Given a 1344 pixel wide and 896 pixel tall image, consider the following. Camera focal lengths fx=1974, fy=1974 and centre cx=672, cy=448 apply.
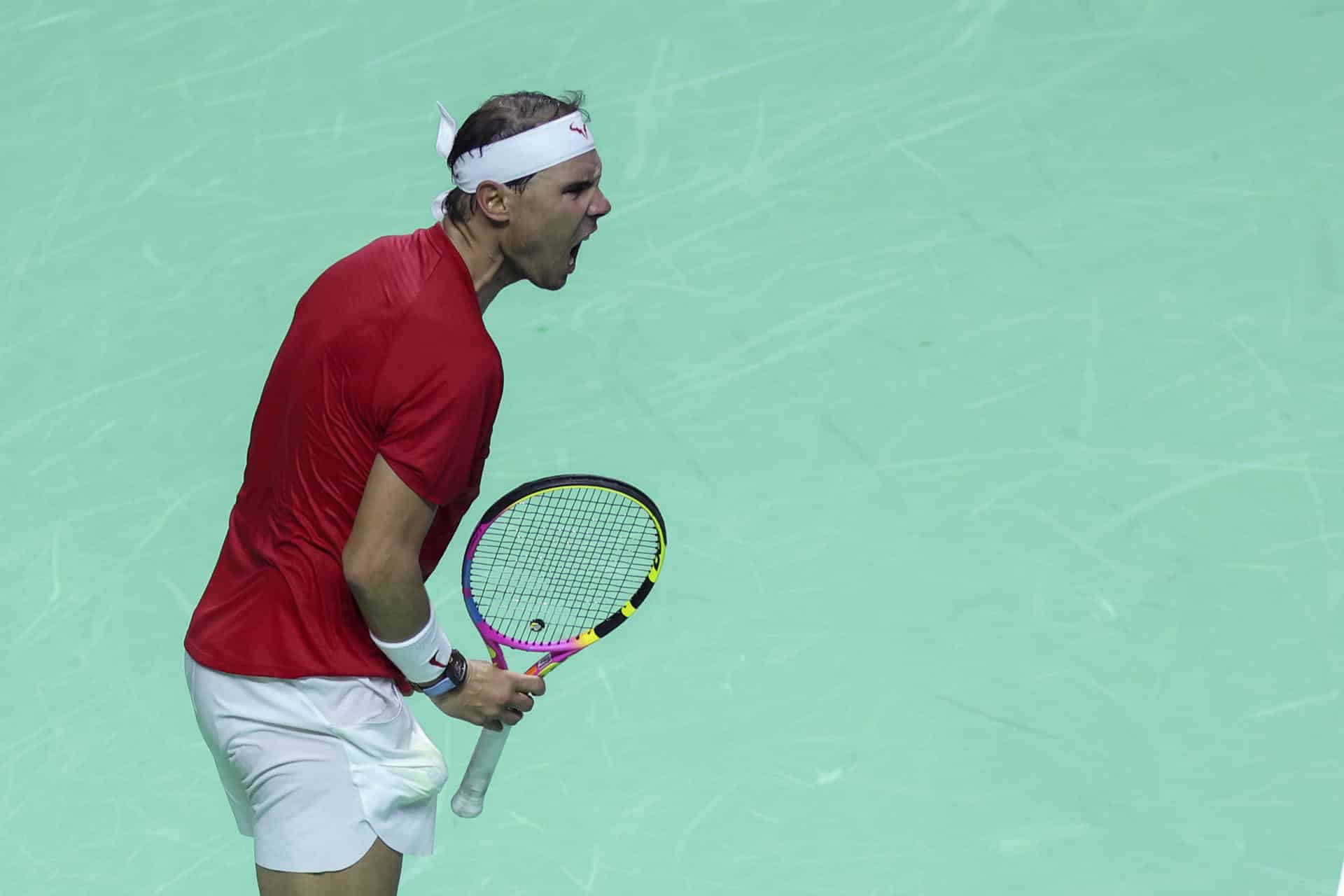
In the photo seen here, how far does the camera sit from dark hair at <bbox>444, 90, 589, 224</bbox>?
2385 millimetres

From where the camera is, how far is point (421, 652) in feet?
7.86

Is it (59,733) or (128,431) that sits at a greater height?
(128,431)

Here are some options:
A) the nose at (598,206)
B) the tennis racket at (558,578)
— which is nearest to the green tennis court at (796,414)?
the tennis racket at (558,578)

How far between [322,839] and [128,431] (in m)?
1.86

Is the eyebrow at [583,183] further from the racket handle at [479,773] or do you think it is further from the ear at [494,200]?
the racket handle at [479,773]

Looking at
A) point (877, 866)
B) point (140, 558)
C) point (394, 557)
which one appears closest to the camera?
point (394, 557)

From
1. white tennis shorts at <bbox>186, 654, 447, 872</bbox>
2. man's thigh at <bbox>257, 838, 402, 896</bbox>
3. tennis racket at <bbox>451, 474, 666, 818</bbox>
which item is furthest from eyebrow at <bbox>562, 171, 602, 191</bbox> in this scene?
man's thigh at <bbox>257, 838, 402, 896</bbox>

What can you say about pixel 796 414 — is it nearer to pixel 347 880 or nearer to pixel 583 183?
pixel 583 183

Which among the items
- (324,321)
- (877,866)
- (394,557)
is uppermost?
(324,321)

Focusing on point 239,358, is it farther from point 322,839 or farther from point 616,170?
point 322,839

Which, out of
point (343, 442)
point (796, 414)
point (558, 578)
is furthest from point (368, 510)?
point (796, 414)

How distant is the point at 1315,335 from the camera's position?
13.1 ft

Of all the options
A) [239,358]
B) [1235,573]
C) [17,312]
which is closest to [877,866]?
[1235,573]

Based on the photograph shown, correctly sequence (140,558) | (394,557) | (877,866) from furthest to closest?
(140,558)
(877,866)
(394,557)
